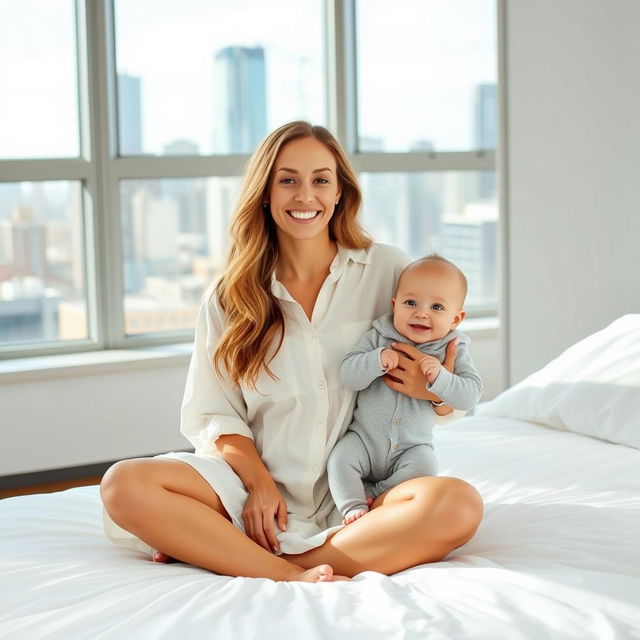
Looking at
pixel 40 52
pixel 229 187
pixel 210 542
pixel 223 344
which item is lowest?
pixel 210 542

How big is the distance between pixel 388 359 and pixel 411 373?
5 centimetres

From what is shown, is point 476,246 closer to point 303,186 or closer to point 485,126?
point 485,126

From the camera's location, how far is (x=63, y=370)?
3410 mm

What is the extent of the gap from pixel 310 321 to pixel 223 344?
7.3 inches

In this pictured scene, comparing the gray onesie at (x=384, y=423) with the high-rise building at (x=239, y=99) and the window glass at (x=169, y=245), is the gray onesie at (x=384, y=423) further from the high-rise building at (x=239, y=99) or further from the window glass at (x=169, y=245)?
the high-rise building at (x=239, y=99)

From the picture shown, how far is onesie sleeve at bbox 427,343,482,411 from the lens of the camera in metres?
1.81

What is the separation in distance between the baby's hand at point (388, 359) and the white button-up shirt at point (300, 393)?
13 centimetres

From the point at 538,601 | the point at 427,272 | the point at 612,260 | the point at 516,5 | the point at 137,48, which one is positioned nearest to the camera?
the point at 538,601

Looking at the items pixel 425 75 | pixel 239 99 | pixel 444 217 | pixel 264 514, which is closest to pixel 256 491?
pixel 264 514

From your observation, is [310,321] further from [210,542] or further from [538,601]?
[538,601]

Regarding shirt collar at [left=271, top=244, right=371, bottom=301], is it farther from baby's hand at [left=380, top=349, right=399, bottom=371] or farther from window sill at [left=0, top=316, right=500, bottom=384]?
window sill at [left=0, top=316, right=500, bottom=384]

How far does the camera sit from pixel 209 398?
1971 mm

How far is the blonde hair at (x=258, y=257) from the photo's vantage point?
195 centimetres

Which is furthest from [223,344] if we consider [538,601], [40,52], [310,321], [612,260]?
[40,52]
